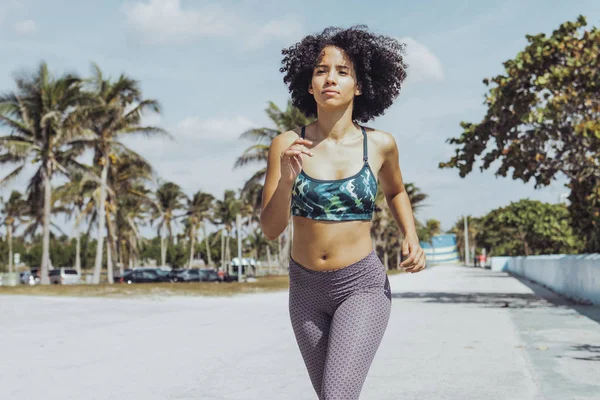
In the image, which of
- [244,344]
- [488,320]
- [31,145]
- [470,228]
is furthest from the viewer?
[470,228]

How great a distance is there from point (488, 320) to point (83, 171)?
91.9ft

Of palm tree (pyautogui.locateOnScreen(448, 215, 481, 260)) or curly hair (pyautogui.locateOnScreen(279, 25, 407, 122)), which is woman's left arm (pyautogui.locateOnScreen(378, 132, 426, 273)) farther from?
palm tree (pyautogui.locateOnScreen(448, 215, 481, 260))

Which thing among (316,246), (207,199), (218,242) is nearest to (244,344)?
(316,246)

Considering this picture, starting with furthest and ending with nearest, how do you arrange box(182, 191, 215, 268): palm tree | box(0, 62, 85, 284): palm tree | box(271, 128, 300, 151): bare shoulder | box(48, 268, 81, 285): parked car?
box(182, 191, 215, 268): palm tree
box(48, 268, 81, 285): parked car
box(0, 62, 85, 284): palm tree
box(271, 128, 300, 151): bare shoulder

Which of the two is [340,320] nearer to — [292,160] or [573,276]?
[292,160]

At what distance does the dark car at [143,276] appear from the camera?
4980 centimetres

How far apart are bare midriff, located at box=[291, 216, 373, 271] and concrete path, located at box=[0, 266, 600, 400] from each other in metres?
3.35

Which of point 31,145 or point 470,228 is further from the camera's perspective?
point 470,228

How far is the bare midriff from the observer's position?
3020 millimetres

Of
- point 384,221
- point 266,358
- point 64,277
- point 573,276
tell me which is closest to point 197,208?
point 384,221

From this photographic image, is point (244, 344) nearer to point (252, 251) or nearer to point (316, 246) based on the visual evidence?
point (316, 246)

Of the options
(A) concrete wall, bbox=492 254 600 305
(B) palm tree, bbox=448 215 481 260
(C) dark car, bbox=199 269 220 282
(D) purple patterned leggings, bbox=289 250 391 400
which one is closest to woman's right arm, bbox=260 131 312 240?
(D) purple patterned leggings, bbox=289 250 391 400

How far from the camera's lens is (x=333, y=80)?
10.3 ft

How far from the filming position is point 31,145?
36000mm
